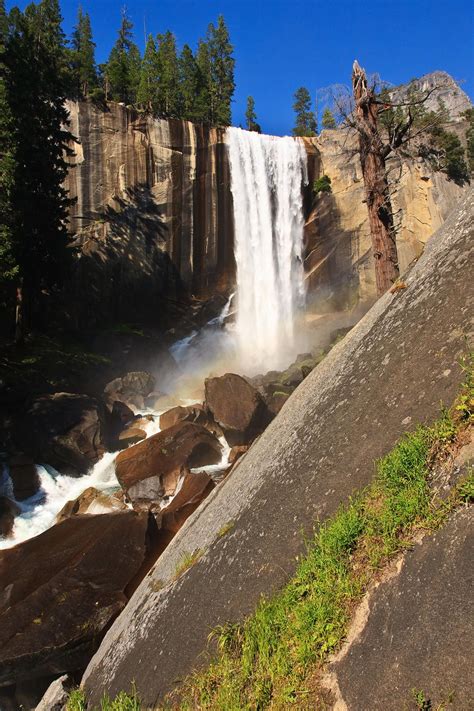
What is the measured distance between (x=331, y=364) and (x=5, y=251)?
60.9ft

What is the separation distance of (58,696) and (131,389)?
19.5 m

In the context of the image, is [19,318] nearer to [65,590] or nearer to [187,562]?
[65,590]

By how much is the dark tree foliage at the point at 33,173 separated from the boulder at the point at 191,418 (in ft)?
32.3

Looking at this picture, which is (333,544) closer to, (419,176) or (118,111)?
(419,176)

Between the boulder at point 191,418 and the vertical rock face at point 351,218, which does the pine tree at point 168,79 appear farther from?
the boulder at point 191,418

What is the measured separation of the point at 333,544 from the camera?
362 centimetres

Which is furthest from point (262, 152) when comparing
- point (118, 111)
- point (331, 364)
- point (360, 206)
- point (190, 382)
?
point (331, 364)

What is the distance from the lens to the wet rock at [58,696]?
496 centimetres

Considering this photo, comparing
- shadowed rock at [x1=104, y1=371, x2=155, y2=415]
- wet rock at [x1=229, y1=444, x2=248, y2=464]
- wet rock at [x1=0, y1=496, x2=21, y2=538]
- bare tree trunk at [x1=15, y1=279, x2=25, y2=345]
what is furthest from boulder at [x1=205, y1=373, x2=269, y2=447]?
bare tree trunk at [x1=15, y1=279, x2=25, y2=345]

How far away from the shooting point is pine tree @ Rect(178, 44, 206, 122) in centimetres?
5125

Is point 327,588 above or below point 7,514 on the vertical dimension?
above

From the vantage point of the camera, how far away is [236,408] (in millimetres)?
18281

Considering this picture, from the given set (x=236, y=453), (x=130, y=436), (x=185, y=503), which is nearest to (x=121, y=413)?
(x=130, y=436)

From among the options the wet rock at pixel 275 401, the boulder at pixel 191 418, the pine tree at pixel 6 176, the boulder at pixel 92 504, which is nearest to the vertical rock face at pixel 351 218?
the wet rock at pixel 275 401
